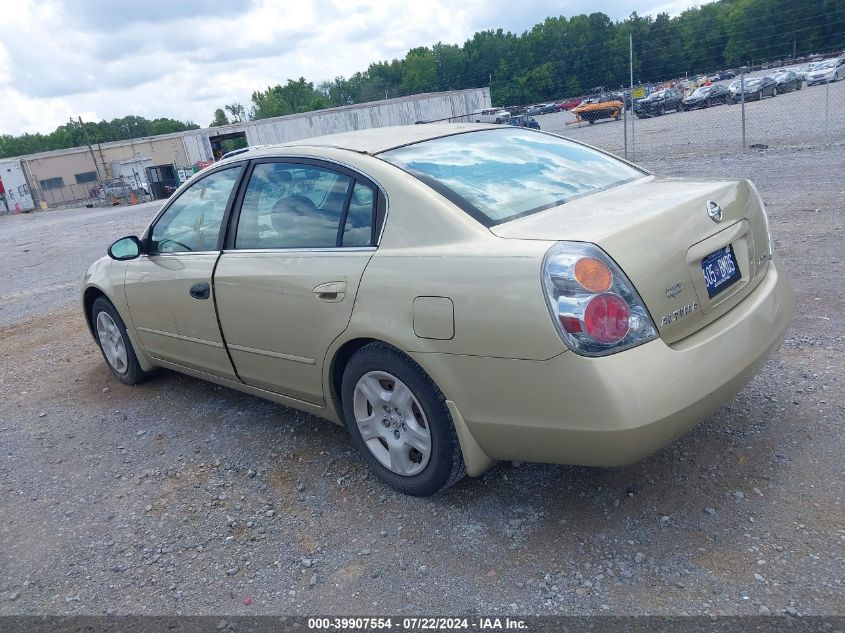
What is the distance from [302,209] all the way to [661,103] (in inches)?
1475

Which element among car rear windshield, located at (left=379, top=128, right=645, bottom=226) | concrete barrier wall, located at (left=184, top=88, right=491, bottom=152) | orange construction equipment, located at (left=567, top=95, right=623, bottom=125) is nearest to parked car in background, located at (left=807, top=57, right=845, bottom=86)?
orange construction equipment, located at (left=567, top=95, right=623, bottom=125)

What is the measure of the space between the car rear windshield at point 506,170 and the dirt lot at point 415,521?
50.2 inches

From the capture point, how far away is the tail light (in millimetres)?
2486

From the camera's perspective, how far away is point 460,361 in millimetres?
2742

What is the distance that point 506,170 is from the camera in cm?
342

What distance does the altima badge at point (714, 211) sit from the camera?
9.64 feet

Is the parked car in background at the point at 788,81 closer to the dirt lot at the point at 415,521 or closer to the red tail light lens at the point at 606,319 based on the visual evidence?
the dirt lot at the point at 415,521

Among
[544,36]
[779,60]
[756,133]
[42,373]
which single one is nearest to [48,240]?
[42,373]

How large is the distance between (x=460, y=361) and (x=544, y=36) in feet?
142

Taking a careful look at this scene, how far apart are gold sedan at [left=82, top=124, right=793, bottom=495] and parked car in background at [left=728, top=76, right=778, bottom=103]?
115ft

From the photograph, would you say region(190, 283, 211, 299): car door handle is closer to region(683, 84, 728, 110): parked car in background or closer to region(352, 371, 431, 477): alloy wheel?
region(352, 371, 431, 477): alloy wheel

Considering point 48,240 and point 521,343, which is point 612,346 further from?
point 48,240

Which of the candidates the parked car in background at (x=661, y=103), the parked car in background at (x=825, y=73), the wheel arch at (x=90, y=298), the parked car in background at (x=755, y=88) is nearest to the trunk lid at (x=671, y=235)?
the wheel arch at (x=90, y=298)

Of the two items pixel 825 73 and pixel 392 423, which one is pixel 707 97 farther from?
pixel 392 423
